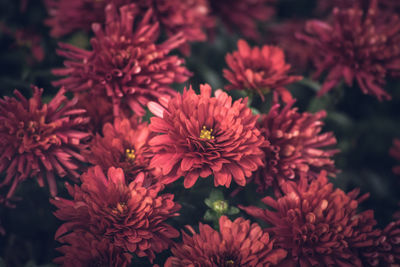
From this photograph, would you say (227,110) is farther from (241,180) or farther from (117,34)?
(117,34)

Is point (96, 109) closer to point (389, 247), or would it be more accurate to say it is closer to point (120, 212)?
point (120, 212)

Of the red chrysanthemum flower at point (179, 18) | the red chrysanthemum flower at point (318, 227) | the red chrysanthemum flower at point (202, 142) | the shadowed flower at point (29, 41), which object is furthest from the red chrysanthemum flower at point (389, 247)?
the shadowed flower at point (29, 41)

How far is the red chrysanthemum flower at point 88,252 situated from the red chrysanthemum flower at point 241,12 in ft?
2.12

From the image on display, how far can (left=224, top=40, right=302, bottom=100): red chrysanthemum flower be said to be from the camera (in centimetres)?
68

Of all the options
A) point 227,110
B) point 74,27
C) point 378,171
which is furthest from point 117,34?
point 378,171

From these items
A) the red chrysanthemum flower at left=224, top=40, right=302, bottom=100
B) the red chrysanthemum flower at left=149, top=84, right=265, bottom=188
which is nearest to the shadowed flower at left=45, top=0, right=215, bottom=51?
the red chrysanthemum flower at left=224, top=40, right=302, bottom=100

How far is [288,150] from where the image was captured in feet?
2.13

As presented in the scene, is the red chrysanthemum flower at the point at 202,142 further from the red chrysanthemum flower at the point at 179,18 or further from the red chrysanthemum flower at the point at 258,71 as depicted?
the red chrysanthemum flower at the point at 179,18

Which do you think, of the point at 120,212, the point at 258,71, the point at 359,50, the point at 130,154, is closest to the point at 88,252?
the point at 120,212

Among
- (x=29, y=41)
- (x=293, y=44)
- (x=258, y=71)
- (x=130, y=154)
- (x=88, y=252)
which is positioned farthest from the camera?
(x=293, y=44)

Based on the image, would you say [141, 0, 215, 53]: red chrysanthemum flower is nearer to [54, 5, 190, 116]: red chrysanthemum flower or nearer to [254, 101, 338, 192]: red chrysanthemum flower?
[54, 5, 190, 116]: red chrysanthemum flower

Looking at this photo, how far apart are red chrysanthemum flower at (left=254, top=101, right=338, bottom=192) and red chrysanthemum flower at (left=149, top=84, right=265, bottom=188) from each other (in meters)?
0.06

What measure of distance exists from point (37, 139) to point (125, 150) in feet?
0.50

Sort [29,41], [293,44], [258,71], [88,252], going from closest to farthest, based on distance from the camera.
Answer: [88,252], [258,71], [29,41], [293,44]
